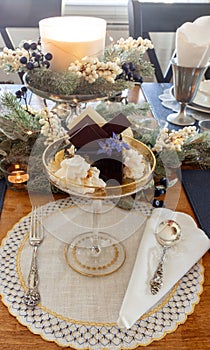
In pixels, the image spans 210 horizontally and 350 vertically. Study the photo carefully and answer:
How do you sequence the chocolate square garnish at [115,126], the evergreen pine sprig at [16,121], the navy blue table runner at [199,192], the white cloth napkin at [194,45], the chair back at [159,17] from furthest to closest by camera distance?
1. the chair back at [159,17]
2. the white cloth napkin at [194,45]
3. the evergreen pine sprig at [16,121]
4. the navy blue table runner at [199,192]
5. the chocolate square garnish at [115,126]

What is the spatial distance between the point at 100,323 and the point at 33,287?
0.37 ft

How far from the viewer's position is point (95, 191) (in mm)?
502

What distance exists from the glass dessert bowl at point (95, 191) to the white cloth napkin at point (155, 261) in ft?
0.14

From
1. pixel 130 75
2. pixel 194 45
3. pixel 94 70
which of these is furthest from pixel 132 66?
pixel 194 45

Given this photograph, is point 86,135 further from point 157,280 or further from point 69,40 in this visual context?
point 69,40

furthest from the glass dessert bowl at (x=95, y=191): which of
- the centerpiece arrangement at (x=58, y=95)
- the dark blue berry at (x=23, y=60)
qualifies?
the dark blue berry at (x=23, y=60)

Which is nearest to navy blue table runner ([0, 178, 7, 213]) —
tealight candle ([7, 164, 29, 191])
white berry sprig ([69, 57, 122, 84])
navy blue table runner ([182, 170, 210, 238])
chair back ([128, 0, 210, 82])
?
tealight candle ([7, 164, 29, 191])

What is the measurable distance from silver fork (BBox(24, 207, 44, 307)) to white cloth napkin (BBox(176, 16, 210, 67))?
57 cm

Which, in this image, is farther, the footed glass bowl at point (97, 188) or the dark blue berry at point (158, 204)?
the dark blue berry at point (158, 204)

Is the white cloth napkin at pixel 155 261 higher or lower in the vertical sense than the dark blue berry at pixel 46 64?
lower

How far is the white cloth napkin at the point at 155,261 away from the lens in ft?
1.65

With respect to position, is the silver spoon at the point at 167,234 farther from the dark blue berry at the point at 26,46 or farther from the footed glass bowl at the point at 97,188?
the dark blue berry at the point at 26,46

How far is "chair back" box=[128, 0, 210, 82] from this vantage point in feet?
4.98

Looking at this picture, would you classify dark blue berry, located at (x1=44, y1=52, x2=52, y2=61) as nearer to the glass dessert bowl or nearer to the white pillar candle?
the white pillar candle
